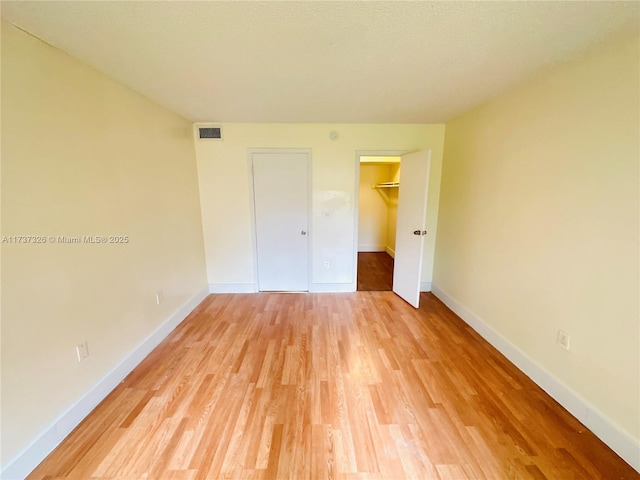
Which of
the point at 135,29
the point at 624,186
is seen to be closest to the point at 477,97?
the point at 624,186

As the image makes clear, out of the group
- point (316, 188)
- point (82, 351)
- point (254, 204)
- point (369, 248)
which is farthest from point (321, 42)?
point (369, 248)

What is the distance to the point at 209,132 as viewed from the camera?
316 centimetres

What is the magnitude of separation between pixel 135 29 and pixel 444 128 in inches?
127

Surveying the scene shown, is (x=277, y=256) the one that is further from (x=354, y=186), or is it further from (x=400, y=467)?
(x=400, y=467)

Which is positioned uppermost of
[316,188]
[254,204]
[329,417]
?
[316,188]

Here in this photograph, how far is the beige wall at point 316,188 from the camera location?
10.5ft

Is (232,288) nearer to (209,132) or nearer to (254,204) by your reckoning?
(254,204)

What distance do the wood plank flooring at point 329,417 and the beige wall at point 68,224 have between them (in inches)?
13.5

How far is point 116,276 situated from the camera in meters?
1.90

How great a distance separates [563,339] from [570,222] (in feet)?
2.58

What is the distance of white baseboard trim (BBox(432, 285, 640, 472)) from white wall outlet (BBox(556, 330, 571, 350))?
0.25m

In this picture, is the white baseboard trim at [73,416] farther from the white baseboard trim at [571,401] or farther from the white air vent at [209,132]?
the white baseboard trim at [571,401]

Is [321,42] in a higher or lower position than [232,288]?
higher

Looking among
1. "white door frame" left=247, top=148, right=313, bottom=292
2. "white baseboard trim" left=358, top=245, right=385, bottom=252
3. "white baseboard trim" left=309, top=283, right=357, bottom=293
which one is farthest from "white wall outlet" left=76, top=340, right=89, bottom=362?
"white baseboard trim" left=358, top=245, right=385, bottom=252
